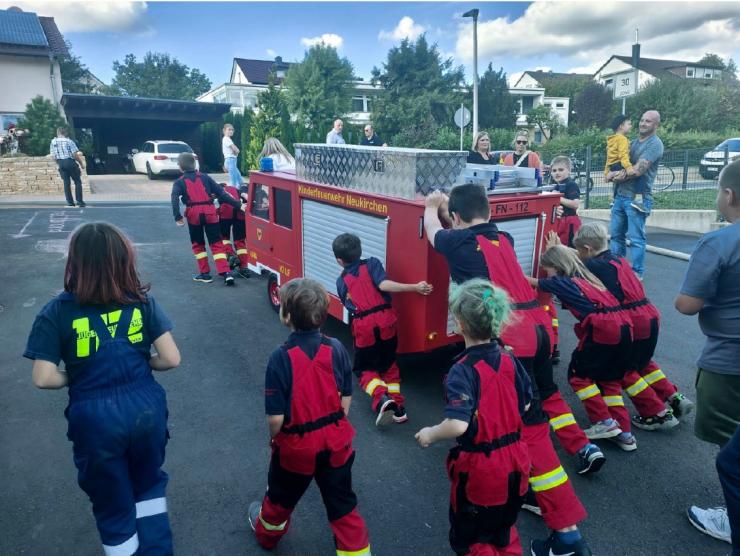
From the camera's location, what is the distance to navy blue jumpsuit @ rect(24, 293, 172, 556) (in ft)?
7.47

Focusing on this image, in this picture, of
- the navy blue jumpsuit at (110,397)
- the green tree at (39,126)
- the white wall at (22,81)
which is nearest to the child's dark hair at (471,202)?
the navy blue jumpsuit at (110,397)

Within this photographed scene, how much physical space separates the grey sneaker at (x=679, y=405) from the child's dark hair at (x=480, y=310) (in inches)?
100

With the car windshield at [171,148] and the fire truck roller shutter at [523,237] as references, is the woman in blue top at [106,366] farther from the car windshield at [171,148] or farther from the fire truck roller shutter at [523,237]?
the car windshield at [171,148]

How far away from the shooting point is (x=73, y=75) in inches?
2101

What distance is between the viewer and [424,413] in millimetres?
4441

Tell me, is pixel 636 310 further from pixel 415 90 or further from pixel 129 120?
pixel 415 90

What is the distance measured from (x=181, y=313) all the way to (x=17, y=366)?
75.6 inches

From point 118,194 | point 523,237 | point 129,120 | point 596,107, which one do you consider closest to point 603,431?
point 523,237

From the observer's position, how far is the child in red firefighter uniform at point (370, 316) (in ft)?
13.8

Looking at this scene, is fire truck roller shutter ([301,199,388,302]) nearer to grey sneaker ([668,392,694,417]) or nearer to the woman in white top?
the woman in white top

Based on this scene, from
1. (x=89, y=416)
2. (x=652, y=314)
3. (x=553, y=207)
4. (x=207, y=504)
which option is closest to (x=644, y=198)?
(x=553, y=207)

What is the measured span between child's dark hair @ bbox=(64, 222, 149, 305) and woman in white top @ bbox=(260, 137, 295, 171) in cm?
472

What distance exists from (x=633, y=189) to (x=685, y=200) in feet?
25.2

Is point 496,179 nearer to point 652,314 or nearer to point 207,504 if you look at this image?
point 652,314
